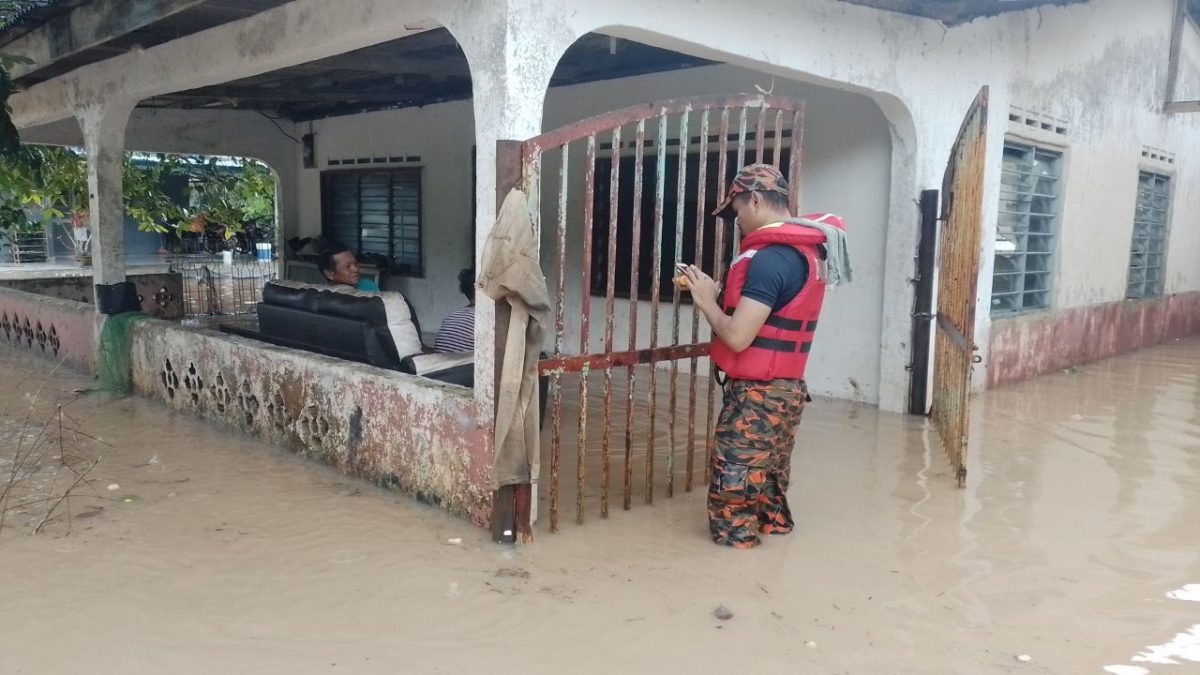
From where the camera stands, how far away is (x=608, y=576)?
3.62 m

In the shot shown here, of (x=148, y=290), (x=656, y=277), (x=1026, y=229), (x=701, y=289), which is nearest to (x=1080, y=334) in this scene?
(x=1026, y=229)

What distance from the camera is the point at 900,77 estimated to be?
238 inches

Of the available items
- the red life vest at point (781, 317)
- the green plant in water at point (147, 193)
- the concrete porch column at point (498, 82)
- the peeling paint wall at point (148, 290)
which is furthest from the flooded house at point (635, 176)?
the green plant in water at point (147, 193)

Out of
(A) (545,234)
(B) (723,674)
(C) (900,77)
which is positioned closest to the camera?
(B) (723,674)

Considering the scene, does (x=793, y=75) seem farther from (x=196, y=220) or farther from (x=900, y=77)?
(x=196, y=220)

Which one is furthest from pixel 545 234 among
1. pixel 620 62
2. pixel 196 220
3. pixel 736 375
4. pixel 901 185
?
pixel 196 220

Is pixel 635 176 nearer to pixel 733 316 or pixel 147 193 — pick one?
pixel 733 316

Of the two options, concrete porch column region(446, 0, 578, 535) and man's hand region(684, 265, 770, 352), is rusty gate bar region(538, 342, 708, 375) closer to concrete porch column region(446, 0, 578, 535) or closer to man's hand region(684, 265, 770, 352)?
concrete porch column region(446, 0, 578, 535)

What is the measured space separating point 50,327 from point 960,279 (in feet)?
26.2

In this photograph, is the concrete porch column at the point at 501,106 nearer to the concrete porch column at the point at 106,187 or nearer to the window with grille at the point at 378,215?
the concrete porch column at the point at 106,187

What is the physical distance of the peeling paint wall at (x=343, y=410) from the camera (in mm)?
4141

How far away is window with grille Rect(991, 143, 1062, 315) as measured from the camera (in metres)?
7.57

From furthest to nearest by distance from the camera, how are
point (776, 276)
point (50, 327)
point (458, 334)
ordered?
point (50, 327)
point (458, 334)
point (776, 276)

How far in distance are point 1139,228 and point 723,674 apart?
963 centimetres
